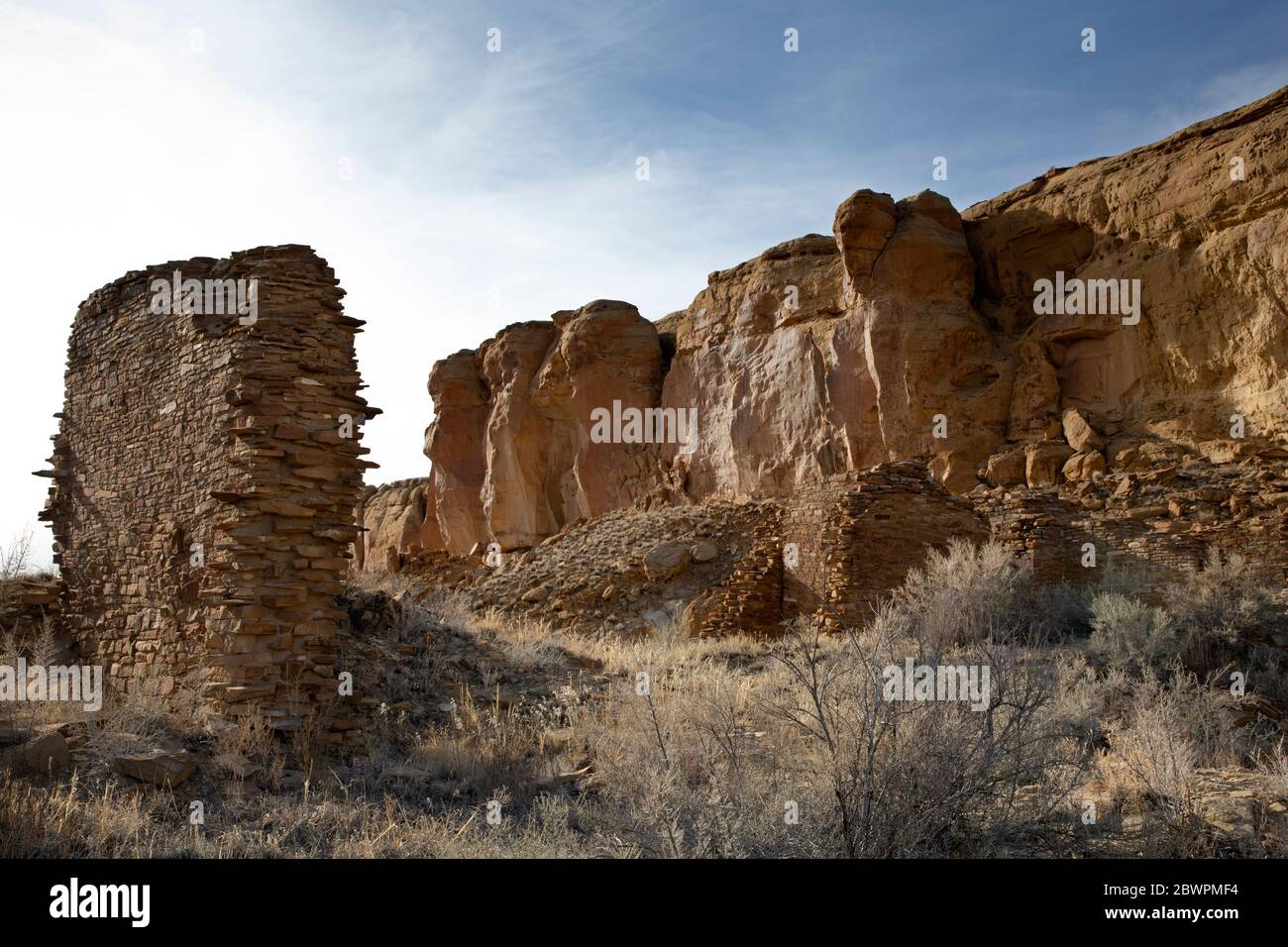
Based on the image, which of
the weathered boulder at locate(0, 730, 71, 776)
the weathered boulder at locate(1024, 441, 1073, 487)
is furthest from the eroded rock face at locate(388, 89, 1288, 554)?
the weathered boulder at locate(0, 730, 71, 776)

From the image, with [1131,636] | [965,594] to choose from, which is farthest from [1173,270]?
[1131,636]

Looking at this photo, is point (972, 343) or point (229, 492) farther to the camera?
point (972, 343)

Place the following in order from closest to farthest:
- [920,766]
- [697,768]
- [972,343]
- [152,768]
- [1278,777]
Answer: [920,766], [1278,777], [697,768], [152,768], [972,343]

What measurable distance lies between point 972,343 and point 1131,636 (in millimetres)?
12479

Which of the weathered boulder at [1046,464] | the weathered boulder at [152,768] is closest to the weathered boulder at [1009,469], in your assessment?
the weathered boulder at [1046,464]

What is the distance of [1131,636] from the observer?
10484 millimetres

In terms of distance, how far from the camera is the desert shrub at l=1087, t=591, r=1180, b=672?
32.4 feet

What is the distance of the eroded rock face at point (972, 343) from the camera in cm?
1802

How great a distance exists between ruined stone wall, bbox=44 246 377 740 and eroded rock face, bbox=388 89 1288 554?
48.6 feet

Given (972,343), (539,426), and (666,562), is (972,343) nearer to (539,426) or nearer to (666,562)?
(666,562)

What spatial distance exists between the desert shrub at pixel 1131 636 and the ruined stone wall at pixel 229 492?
812cm

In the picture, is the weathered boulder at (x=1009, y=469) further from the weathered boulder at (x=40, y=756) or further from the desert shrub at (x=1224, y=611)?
the weathered boulder at (x=40, y=756)

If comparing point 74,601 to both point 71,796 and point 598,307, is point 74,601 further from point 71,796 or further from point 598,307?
point 598,307

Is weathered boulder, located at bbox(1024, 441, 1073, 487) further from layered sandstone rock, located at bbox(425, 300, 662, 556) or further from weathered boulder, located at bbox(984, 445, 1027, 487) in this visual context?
layered sandstone rock, located at bbox(425, 300, 662, 556)
